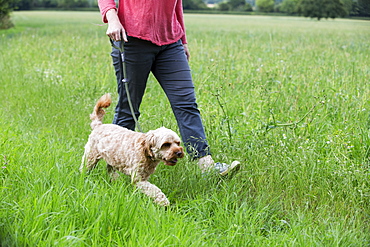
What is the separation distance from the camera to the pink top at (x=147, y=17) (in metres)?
3.78

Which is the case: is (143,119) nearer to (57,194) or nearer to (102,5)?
(102,5)

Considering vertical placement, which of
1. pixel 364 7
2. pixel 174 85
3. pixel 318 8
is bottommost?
pixel 318 8

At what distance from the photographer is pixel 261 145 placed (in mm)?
4289

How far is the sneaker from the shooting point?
12.2 ft

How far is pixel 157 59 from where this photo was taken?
4.01 metres

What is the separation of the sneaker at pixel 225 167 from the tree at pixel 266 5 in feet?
299

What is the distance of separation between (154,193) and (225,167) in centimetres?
79

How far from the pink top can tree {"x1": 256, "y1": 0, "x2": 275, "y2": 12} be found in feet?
298

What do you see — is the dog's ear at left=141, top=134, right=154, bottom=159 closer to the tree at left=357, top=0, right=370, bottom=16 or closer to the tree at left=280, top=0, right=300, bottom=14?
the tree at left=357, top=0, right=370, bottom=16

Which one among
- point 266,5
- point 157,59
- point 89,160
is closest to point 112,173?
point 89,160

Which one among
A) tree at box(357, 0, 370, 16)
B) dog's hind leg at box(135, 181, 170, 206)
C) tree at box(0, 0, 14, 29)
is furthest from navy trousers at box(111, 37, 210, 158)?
tree at box(0, 0, 14, 29)

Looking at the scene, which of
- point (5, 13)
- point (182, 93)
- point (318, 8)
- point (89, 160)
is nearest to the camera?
point (89, 160)

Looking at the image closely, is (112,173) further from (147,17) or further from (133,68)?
(147,17)

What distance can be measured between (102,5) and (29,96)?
11.7 feet
